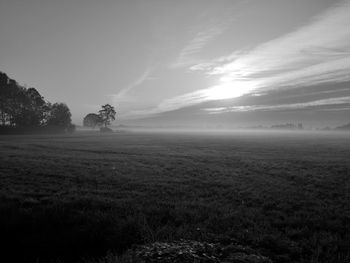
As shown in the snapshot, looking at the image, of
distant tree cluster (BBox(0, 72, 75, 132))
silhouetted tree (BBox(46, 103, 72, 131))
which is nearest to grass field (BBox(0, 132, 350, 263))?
distant tree cluster (BBox(0, 72, 75, 132))

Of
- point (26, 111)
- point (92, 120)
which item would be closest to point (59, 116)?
point (26, 111)

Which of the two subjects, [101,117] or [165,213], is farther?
[101,117]

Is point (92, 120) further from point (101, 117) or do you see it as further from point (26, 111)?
point (26, 111)

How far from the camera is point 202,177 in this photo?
18.0 m

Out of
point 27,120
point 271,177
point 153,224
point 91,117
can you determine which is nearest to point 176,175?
point 271,177

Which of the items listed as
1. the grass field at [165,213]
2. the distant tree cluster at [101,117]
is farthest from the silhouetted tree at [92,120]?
the grass field at [165,213]

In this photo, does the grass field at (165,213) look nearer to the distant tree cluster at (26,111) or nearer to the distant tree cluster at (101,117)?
the distant tree cluster at (26,111)

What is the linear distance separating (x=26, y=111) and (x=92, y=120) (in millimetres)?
74118

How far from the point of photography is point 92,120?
157375 mm

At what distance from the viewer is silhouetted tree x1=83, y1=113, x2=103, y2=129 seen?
501 feet

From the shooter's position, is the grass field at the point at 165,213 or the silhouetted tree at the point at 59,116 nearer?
the grass field at the point at 165,213

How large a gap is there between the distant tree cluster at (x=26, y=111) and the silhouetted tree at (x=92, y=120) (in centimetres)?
5124

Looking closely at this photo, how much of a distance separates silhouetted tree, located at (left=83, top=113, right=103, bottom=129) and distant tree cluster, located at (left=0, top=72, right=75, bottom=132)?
51.2 m

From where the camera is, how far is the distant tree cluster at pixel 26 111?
77.9 meters
